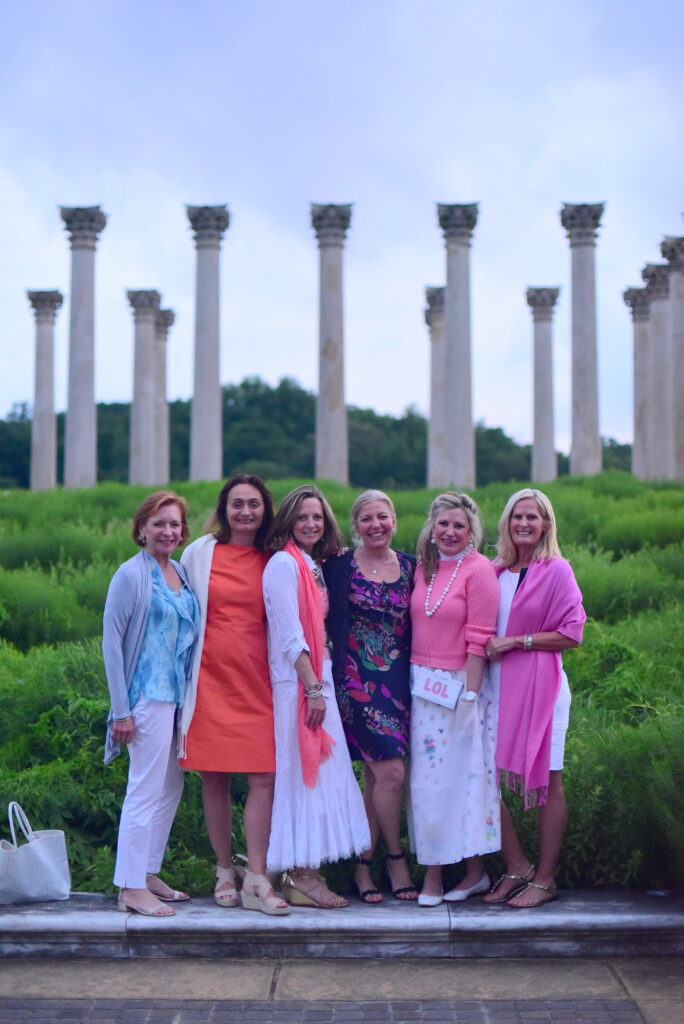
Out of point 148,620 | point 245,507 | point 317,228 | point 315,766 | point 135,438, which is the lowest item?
point 315,766

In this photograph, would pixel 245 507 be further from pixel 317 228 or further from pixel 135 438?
pixel 135 438

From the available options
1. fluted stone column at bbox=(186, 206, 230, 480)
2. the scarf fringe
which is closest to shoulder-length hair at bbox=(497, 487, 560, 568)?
the scarf fringe

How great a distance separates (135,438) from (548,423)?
58.9ft

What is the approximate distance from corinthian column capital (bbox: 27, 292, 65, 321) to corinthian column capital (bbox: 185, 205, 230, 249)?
512 inches

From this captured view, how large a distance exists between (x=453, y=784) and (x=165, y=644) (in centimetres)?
265

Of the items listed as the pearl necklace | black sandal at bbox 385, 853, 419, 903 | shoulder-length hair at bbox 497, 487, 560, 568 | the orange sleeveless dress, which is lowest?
black sandal at bbox 385, 853, 419, 903

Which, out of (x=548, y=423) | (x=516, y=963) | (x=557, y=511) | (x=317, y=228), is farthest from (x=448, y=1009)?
(x=548, y=423)

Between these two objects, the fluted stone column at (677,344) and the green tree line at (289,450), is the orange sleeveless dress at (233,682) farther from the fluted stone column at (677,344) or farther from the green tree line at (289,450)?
the green tree line at (289,450)

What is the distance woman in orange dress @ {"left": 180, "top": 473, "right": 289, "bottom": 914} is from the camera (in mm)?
10625

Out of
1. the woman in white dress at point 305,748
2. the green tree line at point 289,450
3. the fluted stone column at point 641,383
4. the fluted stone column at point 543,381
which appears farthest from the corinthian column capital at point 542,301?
the woman in white dress at point 305,748

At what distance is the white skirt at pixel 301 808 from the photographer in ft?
34.6

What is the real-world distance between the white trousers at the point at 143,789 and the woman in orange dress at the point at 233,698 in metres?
0.18

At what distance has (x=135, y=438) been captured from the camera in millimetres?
54688

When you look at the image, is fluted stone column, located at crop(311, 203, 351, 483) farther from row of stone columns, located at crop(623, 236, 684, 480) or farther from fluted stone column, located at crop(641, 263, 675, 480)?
fluted stone column, located at crop(641, 263, 675, 480)
